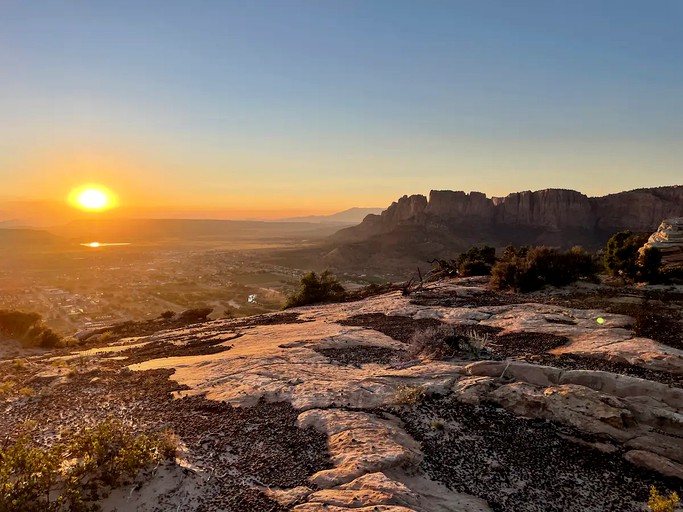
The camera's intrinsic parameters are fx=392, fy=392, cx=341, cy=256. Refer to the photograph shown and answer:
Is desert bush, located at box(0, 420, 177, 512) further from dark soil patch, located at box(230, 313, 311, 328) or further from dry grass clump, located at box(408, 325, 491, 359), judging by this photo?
Result: dark soil patch, located at box(230, 313, 311, 328)

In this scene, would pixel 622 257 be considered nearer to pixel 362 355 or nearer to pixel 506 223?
pixel 362 355

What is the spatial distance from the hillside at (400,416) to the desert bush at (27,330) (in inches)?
514


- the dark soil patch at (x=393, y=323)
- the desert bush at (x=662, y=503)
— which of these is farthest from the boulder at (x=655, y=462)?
the dark soil patch at (x=393, y=323)

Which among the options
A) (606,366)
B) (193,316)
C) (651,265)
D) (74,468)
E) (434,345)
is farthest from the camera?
(193,316)

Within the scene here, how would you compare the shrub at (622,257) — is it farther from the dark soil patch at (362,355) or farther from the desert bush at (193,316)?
the desert bush at (193,316)

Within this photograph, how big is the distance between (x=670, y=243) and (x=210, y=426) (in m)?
36.8

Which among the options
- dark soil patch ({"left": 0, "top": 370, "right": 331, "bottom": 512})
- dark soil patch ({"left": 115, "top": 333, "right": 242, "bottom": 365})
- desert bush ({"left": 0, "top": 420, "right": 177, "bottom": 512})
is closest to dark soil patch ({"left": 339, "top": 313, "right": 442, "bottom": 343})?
dark soil patch ({"left": 115, "top": 333, "right": 242, "bottom": 365})

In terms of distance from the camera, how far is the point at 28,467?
596 centimetres

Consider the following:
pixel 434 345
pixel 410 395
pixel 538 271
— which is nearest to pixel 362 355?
pixel 434 345

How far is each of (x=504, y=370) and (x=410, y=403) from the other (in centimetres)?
315

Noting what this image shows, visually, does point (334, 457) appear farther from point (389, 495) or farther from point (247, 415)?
point (247, 415)

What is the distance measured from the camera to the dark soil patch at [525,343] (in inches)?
561

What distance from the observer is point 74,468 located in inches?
255

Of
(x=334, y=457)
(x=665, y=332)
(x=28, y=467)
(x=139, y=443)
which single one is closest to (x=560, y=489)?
(x=334, y=457)
